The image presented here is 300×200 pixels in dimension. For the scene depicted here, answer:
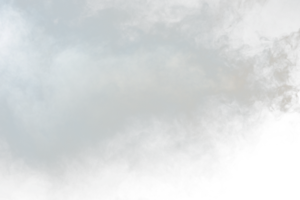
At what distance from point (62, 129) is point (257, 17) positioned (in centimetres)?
170

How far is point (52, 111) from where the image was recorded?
1.66 meters

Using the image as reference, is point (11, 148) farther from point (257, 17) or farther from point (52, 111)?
point (257, 17)

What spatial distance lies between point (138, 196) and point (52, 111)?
91 cm

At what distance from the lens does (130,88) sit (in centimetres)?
166

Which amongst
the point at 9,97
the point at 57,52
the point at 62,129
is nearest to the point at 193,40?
the point at 57,52

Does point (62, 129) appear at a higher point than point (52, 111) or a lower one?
lower

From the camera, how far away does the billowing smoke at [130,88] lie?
159 centimetres

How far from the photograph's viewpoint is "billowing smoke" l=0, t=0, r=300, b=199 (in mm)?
1588

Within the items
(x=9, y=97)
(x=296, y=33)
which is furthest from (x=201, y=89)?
(x=9, y=97)

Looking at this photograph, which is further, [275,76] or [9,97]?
[9,97]

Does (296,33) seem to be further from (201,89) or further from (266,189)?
(266,189)

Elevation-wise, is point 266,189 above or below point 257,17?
below

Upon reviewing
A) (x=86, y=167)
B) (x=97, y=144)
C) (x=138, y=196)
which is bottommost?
(x=138, y=196)

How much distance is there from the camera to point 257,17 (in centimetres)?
163
